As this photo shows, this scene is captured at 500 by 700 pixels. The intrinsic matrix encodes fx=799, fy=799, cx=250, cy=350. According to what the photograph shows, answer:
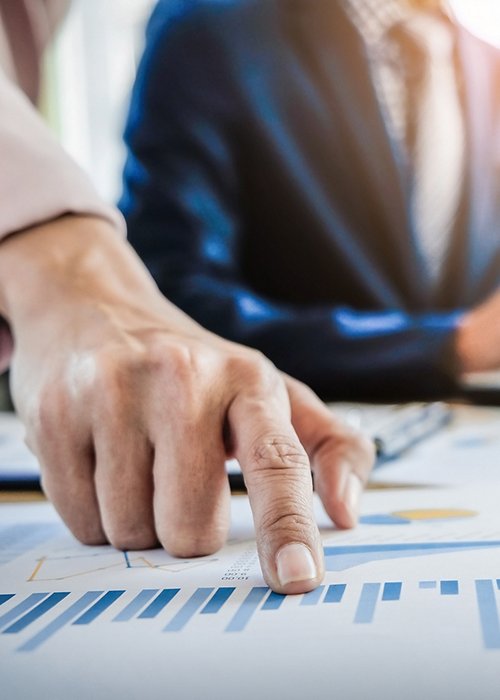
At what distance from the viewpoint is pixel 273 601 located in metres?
0.29

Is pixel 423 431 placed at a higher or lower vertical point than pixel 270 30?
lower

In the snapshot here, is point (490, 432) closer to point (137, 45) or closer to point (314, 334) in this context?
point (314, 334)

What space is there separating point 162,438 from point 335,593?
11cm

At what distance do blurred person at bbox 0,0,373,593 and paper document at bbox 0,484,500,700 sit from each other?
0.02 metres

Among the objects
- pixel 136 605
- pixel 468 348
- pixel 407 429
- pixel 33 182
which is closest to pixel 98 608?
pixel 136 605

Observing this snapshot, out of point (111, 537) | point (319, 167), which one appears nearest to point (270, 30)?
point (319, 167)

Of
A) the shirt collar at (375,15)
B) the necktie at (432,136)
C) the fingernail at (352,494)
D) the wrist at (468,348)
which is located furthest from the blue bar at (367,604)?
the shirt collar at (375,15)

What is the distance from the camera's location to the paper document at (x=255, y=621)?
0.22m

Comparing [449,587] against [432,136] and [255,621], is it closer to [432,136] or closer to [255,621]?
[255,621]

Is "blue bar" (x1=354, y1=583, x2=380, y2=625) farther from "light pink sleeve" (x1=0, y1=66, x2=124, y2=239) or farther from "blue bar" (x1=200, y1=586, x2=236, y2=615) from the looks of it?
"light pink sleeve" (x1=0, y1=66, x2=124, y2=239)

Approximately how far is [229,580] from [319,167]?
3.96 feet

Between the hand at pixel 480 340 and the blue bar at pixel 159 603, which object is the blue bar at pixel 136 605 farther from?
the hand at pixel 480 340

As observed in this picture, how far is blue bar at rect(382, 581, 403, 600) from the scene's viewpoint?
284 millimetres

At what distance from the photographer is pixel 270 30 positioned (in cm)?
146
